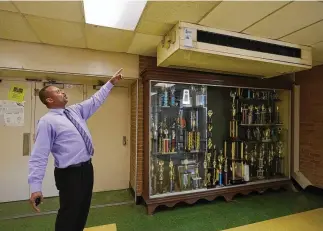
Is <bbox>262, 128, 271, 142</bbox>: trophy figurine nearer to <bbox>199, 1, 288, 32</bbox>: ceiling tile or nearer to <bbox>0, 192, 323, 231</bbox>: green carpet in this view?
<bbox>0, 192, 323, 231</bbox>: green carpet

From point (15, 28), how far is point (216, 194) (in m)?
3.14

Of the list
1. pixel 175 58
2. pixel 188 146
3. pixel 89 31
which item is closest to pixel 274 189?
pixel 188 146

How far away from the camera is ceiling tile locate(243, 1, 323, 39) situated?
5.40 feet

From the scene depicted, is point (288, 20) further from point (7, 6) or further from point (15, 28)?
point (15, 28)

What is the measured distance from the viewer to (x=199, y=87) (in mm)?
3010

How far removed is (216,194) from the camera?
288 centimetres

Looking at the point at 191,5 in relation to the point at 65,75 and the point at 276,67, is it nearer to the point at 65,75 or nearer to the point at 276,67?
the point at 276,67

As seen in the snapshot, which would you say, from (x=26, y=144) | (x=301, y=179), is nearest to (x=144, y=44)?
(x=26, y=144)

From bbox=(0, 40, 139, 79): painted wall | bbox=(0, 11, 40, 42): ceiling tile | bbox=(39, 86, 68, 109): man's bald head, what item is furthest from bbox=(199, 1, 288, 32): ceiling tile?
bbox=(0, 11, 40, 42): ceiling tile

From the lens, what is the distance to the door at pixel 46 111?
9.64 ft

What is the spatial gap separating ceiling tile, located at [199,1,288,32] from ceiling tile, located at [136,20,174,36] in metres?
0.36

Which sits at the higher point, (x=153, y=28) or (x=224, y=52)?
(x=153, y=28)

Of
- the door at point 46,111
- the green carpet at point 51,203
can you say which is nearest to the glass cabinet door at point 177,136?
the green carpet at point 51,203

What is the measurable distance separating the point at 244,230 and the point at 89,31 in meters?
2.69
